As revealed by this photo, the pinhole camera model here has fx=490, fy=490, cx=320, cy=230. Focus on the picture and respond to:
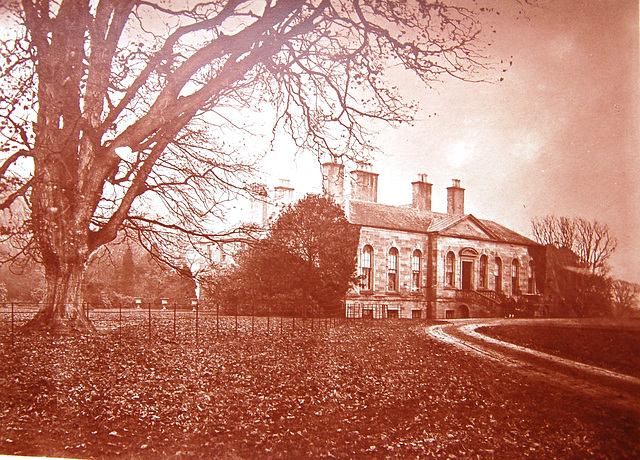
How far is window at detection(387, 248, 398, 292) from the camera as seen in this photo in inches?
134

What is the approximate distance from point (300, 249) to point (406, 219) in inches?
32.7

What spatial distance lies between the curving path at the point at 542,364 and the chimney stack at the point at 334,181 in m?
1.16

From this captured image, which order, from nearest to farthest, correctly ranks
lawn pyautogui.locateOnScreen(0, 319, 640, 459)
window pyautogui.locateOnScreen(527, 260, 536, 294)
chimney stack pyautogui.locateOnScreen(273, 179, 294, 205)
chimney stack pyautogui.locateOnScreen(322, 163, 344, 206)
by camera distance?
lawn pyautogui.locateOnScreen(0, 319, 640, 459), window pyautogui.locateOnScreen(527, 260, 536, 294), chimney stack pyautogui.locateOnScreen(322, 163, 344, 206), chimney stack pyautogui.locateOnScreen(273, 179, 294, 205)

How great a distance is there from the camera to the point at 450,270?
334 centimetres

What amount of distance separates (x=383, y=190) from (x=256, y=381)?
160cm

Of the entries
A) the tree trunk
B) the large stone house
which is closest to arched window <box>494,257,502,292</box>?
the large stone house

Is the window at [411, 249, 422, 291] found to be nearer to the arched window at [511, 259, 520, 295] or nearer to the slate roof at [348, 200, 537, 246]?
the slate roof at [348, 200, 537, 246]

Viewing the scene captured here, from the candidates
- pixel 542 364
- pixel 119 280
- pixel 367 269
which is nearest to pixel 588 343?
pixel 542 364

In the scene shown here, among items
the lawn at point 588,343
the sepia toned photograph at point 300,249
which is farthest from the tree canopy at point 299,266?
the lawn at point 588,343

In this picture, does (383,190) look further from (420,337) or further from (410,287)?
(420,337)

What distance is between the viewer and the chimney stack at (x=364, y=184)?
3.53 meters

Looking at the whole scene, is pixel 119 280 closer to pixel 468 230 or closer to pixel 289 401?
pixel 289 401

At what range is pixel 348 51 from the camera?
3695 mm

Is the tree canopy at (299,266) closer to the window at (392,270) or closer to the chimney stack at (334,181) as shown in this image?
the chimney stack at (334,181)
